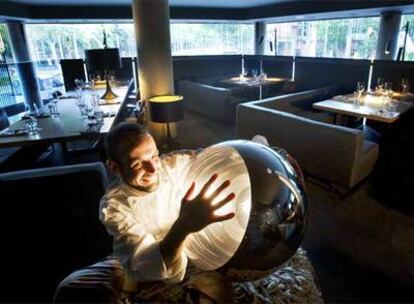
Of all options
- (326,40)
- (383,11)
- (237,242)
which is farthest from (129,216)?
(326,40)

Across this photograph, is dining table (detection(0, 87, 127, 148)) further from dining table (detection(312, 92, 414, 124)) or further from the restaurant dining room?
dining table (detection(312, 92, 414, 124))

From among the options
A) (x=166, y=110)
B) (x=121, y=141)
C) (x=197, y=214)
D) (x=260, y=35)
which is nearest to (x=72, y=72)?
(x=166, y=110)

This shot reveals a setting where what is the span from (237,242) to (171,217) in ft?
0.89

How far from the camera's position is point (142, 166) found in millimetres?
854

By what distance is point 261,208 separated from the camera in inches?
23.4

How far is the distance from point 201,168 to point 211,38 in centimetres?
877

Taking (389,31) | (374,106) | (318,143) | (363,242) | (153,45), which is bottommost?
(363,242)

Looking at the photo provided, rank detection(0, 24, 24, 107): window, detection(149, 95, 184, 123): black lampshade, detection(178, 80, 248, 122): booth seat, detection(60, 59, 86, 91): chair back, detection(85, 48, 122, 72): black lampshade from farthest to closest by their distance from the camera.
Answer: detection(0, 24, 24, 107): window < detection(60, 59, 86, 91): chair back < detection(178, 80, 248, 122): booth seat < detection(85, 48, 122, 72): black lampshade < detection(149, 95, 184, 123): black lampshade

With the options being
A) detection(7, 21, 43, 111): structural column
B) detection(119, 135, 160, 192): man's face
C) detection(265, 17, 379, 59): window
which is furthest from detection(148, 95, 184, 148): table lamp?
detection(265, 17, 379, 59): window

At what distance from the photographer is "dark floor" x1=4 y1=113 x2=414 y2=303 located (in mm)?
1787

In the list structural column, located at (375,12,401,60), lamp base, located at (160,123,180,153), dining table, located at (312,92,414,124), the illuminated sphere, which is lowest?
lamp base, located at (160,123,180,153)

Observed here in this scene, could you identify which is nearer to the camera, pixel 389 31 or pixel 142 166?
pixel 142 166

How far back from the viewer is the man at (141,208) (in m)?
0.68

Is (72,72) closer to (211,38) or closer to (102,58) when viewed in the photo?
(102,58)
